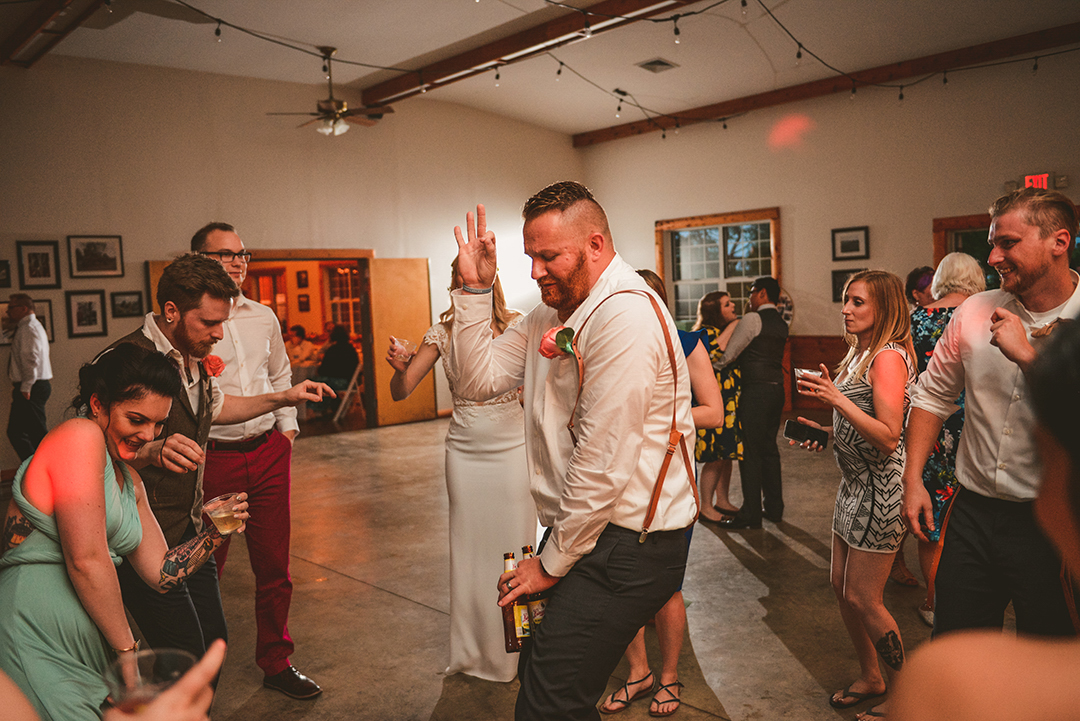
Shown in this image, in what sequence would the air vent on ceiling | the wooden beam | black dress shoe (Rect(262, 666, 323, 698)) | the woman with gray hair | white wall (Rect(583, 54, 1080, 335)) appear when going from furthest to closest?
the air vent on ceiling
white wall (Rect(583, 54, 1080, 335))
the wooden beam
the woman with gray hair
black dress shoe (Rect(262, 666, 323, 698))

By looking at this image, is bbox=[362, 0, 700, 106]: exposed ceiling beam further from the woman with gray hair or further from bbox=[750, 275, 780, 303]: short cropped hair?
the woman with gray hair

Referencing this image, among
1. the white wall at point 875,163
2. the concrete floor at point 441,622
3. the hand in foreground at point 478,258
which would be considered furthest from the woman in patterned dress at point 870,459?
the white wall at point 875,163

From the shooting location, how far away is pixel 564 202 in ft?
6.00

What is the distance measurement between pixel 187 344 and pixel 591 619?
5.28ft

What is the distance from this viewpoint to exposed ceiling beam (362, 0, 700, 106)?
23.6 feet

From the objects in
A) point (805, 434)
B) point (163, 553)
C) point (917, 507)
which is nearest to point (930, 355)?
point (805, 434)

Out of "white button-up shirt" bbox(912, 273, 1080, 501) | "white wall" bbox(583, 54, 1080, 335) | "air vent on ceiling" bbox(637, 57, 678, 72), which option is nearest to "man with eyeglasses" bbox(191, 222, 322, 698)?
"white button-up shirt" bbox(912, 273, 1080, 501)

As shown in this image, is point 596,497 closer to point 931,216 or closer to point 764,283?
point 764,283

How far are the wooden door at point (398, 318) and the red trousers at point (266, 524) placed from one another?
7200 mm

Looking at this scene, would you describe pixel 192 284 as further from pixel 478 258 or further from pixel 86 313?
pixel 86 313

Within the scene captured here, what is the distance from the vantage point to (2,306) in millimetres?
7676

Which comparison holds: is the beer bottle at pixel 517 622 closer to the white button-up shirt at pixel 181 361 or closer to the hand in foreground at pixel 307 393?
the hand in foreground at pixel 307 393

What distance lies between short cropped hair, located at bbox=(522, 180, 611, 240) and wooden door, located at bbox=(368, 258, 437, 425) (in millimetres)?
8477

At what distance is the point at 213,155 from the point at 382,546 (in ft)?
19.6
